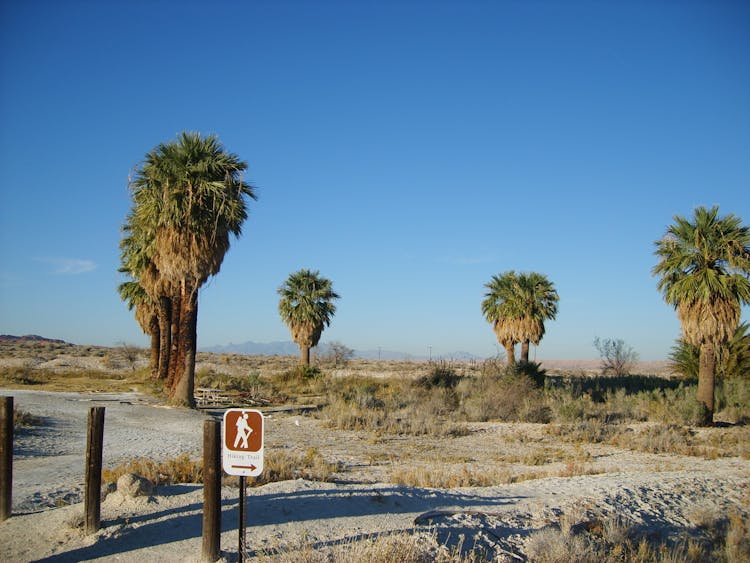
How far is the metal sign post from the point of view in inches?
215

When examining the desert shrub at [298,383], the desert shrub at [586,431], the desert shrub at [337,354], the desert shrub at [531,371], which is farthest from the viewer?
the desert shrub at [337,354]

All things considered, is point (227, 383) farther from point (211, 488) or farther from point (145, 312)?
point (211, 488)

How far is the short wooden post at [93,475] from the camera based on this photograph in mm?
6797

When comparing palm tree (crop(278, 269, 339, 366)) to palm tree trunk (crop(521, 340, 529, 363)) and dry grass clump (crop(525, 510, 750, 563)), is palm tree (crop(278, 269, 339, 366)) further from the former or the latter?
dry grass clump (crop(525, 510, 750, 563))

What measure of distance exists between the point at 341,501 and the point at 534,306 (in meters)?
29.9

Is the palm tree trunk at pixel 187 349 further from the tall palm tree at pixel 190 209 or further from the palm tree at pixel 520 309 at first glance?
the palm tree at pixel 520 309

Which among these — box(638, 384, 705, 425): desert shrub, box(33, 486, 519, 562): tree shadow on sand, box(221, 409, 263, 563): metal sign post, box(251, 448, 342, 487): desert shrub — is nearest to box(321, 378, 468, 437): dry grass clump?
box(251, 448, 342, 487): desert shrub

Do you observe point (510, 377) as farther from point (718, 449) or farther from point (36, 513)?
point (36, 513)

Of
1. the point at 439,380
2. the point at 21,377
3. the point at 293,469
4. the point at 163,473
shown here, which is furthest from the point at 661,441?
the point at 21,377

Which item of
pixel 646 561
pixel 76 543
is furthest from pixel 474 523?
pixel 76 543

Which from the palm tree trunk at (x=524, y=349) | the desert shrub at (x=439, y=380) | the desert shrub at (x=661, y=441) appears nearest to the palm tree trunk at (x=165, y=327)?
the desert shrub at (x=439, y=380)

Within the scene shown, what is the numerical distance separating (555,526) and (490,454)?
7.67m

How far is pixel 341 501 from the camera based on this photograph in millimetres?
8555

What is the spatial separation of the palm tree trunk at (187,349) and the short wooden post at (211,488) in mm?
15038
